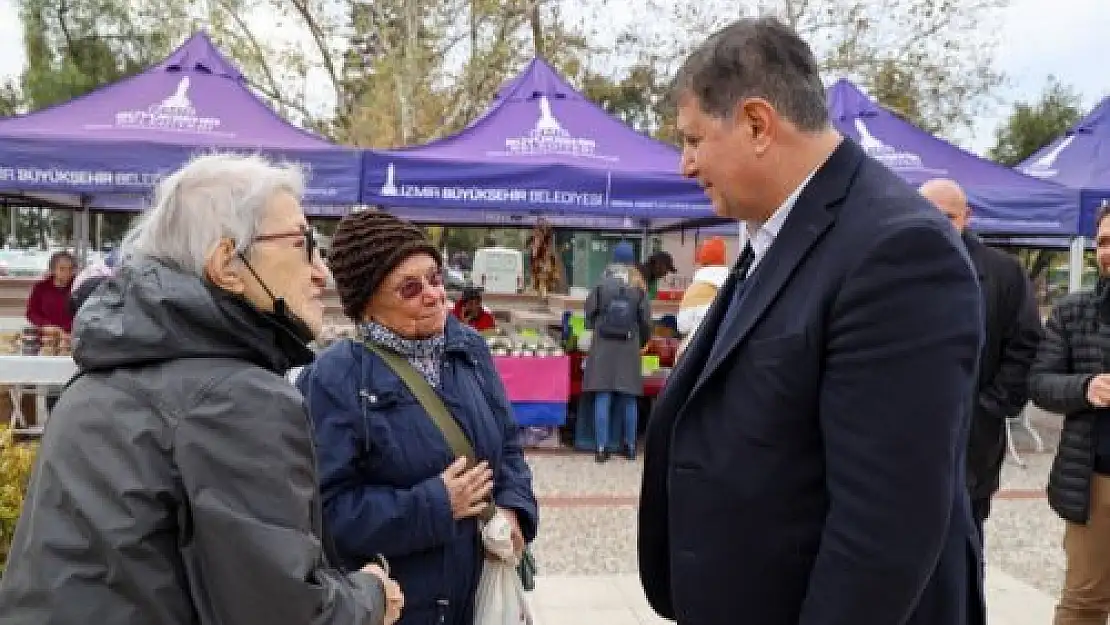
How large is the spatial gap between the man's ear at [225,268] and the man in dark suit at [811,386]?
0.80m

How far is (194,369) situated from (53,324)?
8.44 m

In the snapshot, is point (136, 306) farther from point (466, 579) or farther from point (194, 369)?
point (466, 579)

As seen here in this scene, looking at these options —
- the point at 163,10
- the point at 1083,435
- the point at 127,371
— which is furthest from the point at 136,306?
the point at 163,10

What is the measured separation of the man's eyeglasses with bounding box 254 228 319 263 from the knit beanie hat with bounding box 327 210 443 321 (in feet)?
2.11

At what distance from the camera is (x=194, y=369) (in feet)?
4.57

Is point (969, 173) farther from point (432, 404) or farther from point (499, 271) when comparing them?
point (499, 271)

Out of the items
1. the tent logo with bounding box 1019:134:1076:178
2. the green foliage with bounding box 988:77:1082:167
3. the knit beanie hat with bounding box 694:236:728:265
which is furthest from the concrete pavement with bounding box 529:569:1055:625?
the green foliage with bounding box 988:77:1082:167

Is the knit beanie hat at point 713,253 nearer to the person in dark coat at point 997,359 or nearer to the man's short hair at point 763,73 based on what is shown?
the person in dark coat at point 997,359

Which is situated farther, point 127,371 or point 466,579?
point 466,579

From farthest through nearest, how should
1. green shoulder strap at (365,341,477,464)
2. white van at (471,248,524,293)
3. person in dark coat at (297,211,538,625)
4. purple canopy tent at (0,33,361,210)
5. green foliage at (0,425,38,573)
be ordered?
1. white van at (471,248,524,293)
2. purple canopy tent at (0,33,361,210)
3. green foliage at (0,425,38,573)
4. green shoulder strap at (365,341,477,464)
5. person in dark coat at (297,211,538,625)

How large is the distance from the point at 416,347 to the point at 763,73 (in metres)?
1.22

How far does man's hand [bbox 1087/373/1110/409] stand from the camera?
308 cm

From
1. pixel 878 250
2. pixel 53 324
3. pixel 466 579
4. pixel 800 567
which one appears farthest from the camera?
pixel 53 324

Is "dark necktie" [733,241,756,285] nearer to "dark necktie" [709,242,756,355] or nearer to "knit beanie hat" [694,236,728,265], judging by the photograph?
"dark necktie" [709,242,756,355]
